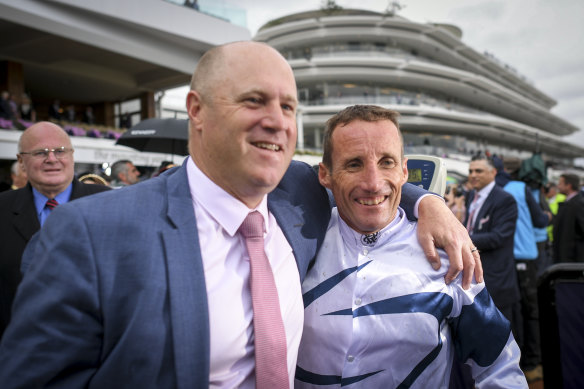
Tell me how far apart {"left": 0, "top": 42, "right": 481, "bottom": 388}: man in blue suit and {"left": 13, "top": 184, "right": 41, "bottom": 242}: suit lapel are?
1.73m

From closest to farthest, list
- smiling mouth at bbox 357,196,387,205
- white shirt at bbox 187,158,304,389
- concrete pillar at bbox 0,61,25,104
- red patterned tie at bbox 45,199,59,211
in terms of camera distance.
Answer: white shirt at bbox 187,158,304,389
smiling mouth at bbox 357,196,387,205
red patterned tie at bbox 45,199,59,211
concrete pillar at bbox 0,61,25,104

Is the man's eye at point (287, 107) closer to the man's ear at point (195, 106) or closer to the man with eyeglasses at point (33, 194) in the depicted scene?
the man's ear at point (195, 106)

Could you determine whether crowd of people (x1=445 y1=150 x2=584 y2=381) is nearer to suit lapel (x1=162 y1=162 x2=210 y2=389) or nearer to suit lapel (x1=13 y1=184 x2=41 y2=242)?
suit lapel (x1=162 y1=162 x2=210 y2=389)

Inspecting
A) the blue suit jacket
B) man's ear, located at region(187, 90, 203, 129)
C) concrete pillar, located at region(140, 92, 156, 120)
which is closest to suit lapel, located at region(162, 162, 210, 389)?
the blue suit jacket

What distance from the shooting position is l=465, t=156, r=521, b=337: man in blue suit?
460 cm

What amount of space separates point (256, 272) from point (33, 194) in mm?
2710

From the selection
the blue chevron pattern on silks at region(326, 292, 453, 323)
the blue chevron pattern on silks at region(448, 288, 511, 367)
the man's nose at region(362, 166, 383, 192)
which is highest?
the man's nose at region(362, 166, 383, 192)

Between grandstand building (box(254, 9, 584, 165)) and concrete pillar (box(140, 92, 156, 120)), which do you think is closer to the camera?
concrete pillar (box(140, 92, 156, 120))

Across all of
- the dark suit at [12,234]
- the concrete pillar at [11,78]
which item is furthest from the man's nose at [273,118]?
the concrete pillar at [11,78]

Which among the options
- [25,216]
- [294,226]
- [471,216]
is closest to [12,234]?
[25,216]

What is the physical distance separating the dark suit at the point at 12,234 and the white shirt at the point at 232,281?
2118mm

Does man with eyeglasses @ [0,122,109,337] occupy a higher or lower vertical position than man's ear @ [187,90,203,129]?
lower

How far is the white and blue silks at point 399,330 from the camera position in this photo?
1.83 m

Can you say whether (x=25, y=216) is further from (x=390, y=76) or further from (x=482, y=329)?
(x=390, y=76)
